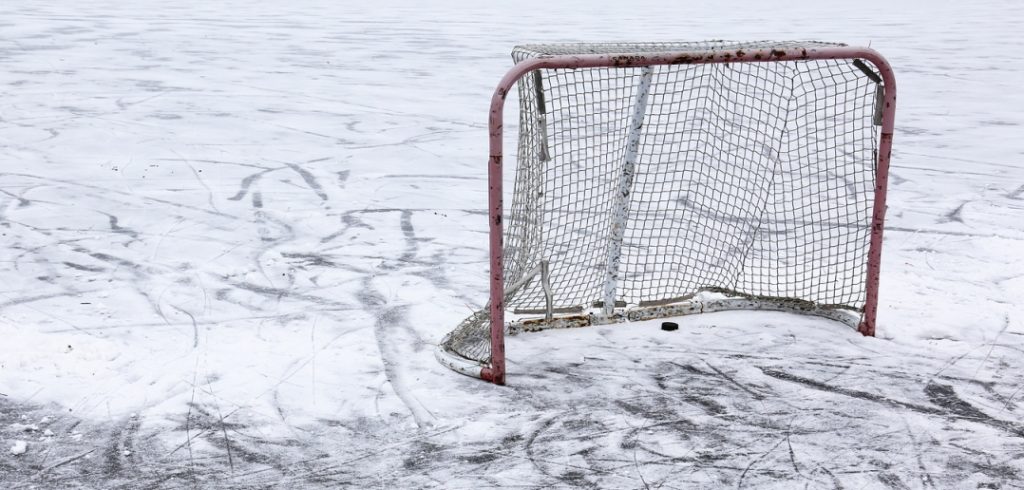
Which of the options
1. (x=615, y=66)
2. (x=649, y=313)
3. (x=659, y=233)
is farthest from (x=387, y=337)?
(x=659, y=233)

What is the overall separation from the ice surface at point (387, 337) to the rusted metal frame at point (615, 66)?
0.57ft

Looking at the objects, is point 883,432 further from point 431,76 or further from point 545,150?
point 431,76

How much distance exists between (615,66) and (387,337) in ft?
4.98

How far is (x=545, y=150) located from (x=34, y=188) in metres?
4.14

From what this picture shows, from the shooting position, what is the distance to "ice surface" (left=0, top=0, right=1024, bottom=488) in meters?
3.23

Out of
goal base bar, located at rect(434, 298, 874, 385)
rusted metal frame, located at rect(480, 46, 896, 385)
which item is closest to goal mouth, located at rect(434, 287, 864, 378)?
goal base bar, located at rect(434, 298, 874, 385)

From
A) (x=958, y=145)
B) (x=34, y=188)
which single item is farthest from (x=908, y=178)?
(x=34, y=188)

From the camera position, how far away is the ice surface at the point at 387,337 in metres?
3.23

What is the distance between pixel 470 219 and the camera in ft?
20.3

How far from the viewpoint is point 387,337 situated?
4270 millimetres

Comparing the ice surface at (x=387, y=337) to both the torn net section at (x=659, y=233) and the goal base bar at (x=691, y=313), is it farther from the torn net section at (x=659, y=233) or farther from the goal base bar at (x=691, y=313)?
the torn net section at (x=659, y=233)

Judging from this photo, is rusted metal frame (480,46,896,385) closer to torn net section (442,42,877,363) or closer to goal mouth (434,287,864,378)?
torn net section (442,42,877,363)

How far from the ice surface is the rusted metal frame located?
0.17m

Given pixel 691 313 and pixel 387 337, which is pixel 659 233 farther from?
pixel 387 337
